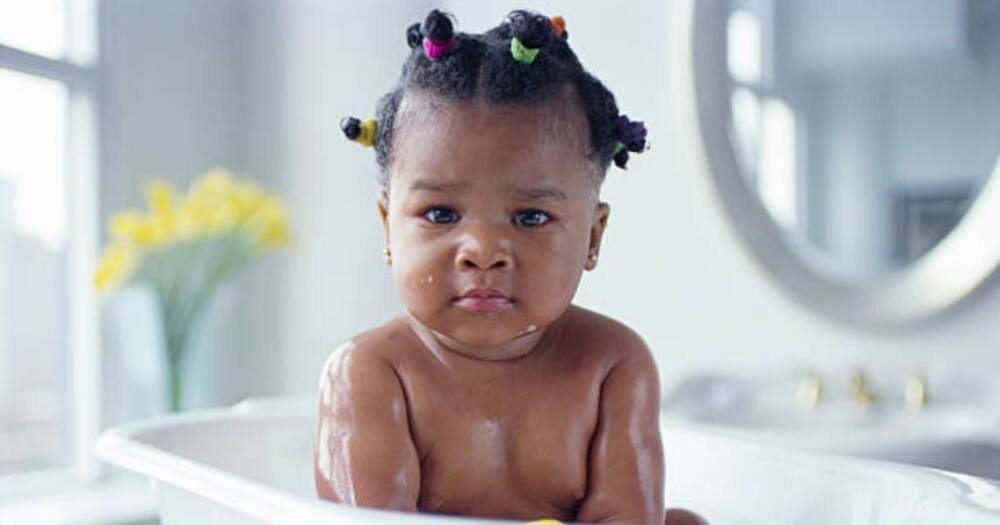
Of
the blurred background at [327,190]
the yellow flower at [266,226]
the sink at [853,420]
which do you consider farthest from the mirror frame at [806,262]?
the yellow flower at [266,226]

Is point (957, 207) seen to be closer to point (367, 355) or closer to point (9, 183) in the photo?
point (367, 355)

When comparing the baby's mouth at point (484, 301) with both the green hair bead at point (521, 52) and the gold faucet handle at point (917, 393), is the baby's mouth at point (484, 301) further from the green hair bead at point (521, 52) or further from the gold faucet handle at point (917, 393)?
the gold faucet handle at point (917, 393)

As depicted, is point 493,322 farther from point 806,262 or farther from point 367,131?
point 806,262

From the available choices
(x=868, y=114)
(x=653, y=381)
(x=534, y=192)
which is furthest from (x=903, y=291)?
(x=534, y=192)

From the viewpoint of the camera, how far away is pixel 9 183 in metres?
2.18

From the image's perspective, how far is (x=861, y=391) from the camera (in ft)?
5.44

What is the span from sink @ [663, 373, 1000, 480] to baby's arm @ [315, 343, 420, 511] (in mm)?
384

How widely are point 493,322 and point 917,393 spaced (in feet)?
3.55

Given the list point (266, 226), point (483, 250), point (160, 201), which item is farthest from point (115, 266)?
point (483, 250)

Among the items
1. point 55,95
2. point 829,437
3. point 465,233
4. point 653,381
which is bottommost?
point 829,437

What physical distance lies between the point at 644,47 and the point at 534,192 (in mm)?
1326

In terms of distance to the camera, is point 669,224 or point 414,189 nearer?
point 414,189

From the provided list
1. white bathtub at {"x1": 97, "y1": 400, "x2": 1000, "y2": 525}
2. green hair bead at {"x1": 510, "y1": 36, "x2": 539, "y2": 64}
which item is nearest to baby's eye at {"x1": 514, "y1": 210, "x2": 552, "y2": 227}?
green hair bead at {"x1": 510, "y1": 36, "x2": 539, "y2": 64}

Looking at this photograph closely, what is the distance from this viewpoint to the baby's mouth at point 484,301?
2.42ft
